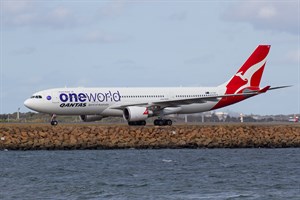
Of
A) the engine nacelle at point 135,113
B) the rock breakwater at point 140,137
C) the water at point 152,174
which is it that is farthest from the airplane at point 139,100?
the water at point 152,174

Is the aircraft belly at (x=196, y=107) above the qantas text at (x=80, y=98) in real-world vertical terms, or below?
below

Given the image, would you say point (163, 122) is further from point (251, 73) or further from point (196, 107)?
point (251, 73)

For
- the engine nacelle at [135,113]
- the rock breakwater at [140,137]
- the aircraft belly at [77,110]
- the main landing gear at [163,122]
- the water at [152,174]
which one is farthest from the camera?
the main landing gear at [163,122]

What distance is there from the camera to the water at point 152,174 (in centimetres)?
3888

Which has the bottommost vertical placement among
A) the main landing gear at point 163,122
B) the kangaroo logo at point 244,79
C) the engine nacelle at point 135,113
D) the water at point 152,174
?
the water at point 152,174

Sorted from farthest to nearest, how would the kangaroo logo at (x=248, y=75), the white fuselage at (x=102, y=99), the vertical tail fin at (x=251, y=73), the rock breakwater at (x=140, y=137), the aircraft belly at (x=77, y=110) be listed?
the kangaroo logo at (x=248, y=75) → the vertical tail fin at (x=251, y=73) → the aircraft belly at (x=77, y=110) → the white fuselage at (x=102, y=99) → the rock breakwater at (x=140, y=137)

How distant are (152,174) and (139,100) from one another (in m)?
25.9

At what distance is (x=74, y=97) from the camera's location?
69.3 metres

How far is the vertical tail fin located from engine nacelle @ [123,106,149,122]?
9.96 m

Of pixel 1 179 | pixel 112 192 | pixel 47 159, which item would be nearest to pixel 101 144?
pixel 47 159

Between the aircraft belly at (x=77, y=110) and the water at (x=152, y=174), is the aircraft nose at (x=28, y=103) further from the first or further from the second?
the water at (x=152, y=174)

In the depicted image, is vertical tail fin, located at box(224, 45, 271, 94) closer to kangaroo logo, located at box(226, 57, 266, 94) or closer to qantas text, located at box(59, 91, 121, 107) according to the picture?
kangaroo logo, located at box(226, 57, 266, 94)

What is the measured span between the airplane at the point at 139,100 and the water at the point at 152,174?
10.6m

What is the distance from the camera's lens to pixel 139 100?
71875 millimetres
